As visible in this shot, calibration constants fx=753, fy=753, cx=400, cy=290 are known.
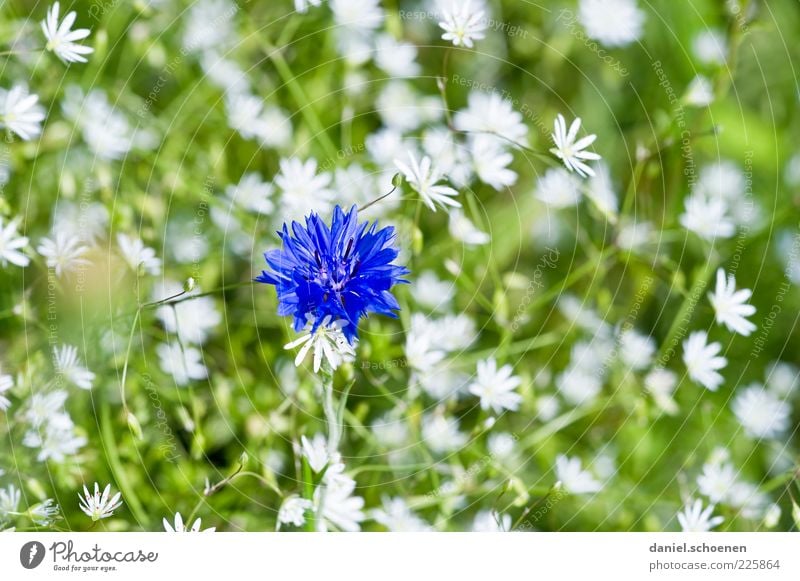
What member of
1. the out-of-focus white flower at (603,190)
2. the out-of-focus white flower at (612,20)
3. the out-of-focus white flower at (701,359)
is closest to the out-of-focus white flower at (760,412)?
the out-of-focus white flower at (701,359)

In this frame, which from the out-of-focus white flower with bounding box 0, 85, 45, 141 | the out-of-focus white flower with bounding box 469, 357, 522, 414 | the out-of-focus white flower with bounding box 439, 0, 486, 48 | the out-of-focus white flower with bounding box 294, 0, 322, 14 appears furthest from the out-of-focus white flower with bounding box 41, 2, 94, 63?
the out-of-focus white flower with bounding box 469, 357, 522, 414

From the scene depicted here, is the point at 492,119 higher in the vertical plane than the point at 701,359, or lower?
higher

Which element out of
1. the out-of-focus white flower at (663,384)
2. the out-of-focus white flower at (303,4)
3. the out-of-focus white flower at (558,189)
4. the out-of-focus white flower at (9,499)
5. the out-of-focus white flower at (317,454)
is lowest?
the out-of-focus white flower at (9,499)

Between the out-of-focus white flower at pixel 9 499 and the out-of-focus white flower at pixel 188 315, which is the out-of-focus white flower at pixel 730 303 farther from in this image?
the out-of-focus white flower at pixel 9 499

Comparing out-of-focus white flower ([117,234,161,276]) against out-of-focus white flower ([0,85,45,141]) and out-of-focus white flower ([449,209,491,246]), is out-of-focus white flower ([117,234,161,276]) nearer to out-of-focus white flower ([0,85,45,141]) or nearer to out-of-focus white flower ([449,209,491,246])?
A: out-of-focus white flower ([0,85,45,141])

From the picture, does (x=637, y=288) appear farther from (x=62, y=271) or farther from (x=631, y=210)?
(x=62, y=271)

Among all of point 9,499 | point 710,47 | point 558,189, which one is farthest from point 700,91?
point 9,499

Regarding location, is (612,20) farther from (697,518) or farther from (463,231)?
(697,518)

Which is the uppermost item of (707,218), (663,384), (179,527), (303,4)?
(303,4)
